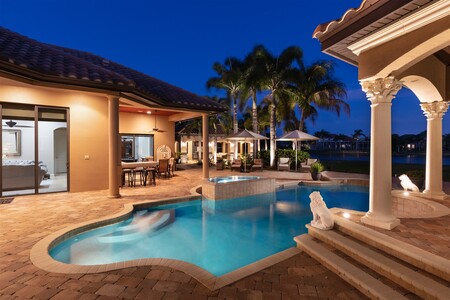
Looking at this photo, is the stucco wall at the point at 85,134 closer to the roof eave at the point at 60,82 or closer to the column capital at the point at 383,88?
the roof eave at the point at 60,82

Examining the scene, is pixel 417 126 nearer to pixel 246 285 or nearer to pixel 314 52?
pixel 314 52

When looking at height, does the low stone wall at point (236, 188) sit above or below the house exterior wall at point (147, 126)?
below

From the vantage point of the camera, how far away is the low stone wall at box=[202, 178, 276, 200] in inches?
360

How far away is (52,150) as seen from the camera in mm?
10094

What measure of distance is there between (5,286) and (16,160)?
25.8ft

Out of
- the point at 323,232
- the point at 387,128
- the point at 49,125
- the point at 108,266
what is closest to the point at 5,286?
the point at 108,266

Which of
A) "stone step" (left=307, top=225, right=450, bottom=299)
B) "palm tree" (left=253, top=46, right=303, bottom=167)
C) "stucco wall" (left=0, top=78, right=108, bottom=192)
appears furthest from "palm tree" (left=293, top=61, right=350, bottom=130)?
"stone step" (left=307, top=225, right=450, bottom=299)

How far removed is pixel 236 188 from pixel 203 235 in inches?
147

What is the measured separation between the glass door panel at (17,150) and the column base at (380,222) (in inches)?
416

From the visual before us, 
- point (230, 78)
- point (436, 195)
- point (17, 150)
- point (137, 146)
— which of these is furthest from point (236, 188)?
point (230, 78)

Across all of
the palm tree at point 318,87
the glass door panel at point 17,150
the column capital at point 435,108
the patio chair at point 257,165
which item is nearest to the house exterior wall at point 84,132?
the glass door panel at point 17,150

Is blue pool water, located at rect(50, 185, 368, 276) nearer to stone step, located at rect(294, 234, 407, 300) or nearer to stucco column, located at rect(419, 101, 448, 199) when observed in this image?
stone step, located at rect(294, 234, 407, 300)

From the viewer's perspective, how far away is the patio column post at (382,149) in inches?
181

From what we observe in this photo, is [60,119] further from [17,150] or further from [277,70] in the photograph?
[277,70]
